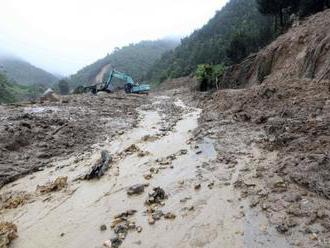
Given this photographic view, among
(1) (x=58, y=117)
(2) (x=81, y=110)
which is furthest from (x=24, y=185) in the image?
(2) (x=81, y=110)

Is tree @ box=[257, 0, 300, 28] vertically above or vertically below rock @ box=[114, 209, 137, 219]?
above

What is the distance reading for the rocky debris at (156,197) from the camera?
7.81 m

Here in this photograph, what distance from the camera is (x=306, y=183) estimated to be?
732cm

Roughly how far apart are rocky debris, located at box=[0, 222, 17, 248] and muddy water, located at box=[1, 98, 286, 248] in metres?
0.13

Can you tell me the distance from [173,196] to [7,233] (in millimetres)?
3321

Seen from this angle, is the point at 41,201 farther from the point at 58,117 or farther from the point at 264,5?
the point at 264,5

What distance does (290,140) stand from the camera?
33.0 ft

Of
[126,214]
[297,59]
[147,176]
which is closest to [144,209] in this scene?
[126,214]

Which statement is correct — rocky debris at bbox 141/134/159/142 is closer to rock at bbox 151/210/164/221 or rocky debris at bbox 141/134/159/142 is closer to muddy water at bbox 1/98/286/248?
muddy water at bbox 1/98/286/248

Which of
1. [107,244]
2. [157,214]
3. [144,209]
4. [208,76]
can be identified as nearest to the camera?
[107,244]

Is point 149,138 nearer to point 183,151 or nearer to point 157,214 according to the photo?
point 183,151

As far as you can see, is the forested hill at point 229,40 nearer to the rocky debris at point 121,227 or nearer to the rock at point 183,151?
the rock at point 183,151

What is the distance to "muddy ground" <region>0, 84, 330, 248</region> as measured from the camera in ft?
20.7

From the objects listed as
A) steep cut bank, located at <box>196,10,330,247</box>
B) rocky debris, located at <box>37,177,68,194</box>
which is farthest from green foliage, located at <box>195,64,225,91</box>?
rocky debris, located at <box>37,177,68,194</box>
